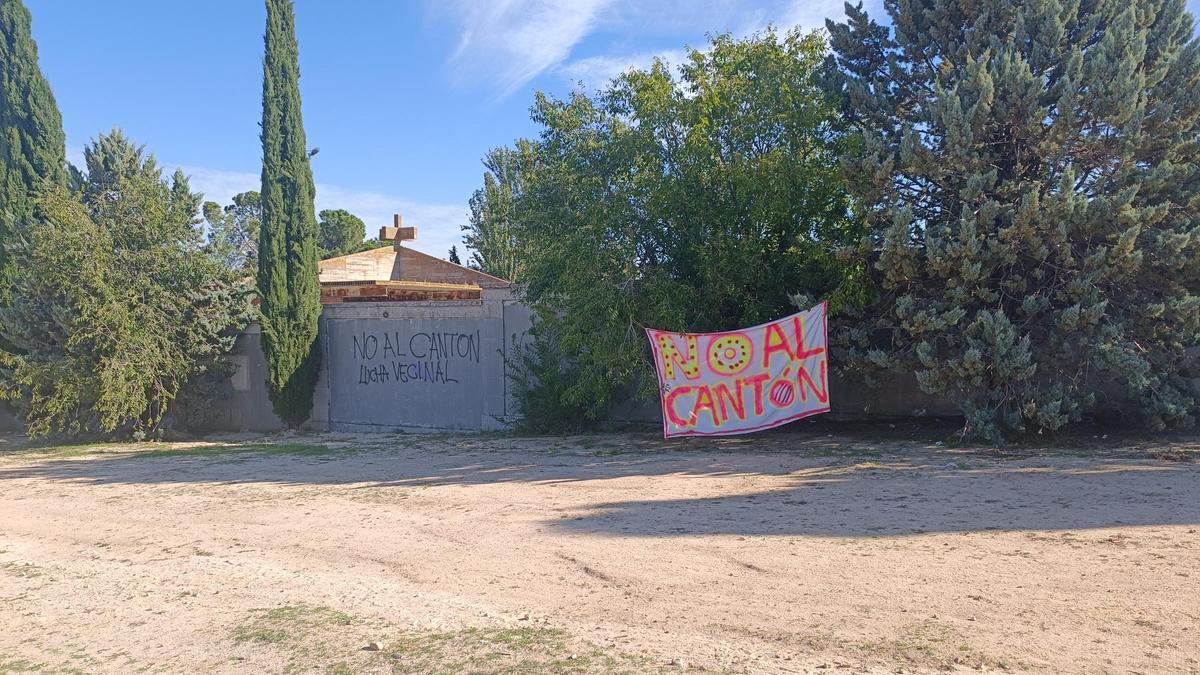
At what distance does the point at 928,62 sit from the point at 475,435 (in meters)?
9.00

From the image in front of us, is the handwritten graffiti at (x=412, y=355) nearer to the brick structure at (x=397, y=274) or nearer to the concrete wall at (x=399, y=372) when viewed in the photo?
the concrete wall at (x=399, y=372)

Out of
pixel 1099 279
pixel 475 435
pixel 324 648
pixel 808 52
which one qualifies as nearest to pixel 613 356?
pixel 475 435

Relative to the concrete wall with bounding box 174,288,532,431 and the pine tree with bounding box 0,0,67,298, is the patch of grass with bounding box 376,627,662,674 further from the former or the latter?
the pine tree with bounding box 0,0,67,298

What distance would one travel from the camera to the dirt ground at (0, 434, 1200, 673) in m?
4.78

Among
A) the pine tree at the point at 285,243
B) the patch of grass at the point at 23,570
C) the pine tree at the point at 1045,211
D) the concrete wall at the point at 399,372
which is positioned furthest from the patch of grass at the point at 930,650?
the pine tree at the point at 285,243

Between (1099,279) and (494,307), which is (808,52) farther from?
(494,307)

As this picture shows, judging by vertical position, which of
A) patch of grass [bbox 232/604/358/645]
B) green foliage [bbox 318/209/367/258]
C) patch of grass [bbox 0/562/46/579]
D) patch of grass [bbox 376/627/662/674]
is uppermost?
green foliage [bbox 318/209/367/258]

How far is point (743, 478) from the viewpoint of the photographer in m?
9.70

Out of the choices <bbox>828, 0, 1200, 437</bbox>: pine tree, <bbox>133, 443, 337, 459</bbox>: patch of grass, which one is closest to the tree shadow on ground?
<bbox>133, 443, 337, 459</bbox>: patch of grass

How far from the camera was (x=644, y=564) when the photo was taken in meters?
6.40

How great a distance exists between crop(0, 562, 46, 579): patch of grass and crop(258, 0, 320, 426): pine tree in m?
9.60

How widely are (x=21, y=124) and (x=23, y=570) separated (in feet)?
46.9

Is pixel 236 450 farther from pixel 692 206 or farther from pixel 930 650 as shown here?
pixel 930 650

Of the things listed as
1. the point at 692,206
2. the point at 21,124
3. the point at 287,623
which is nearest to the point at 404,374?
the point at 692,206
